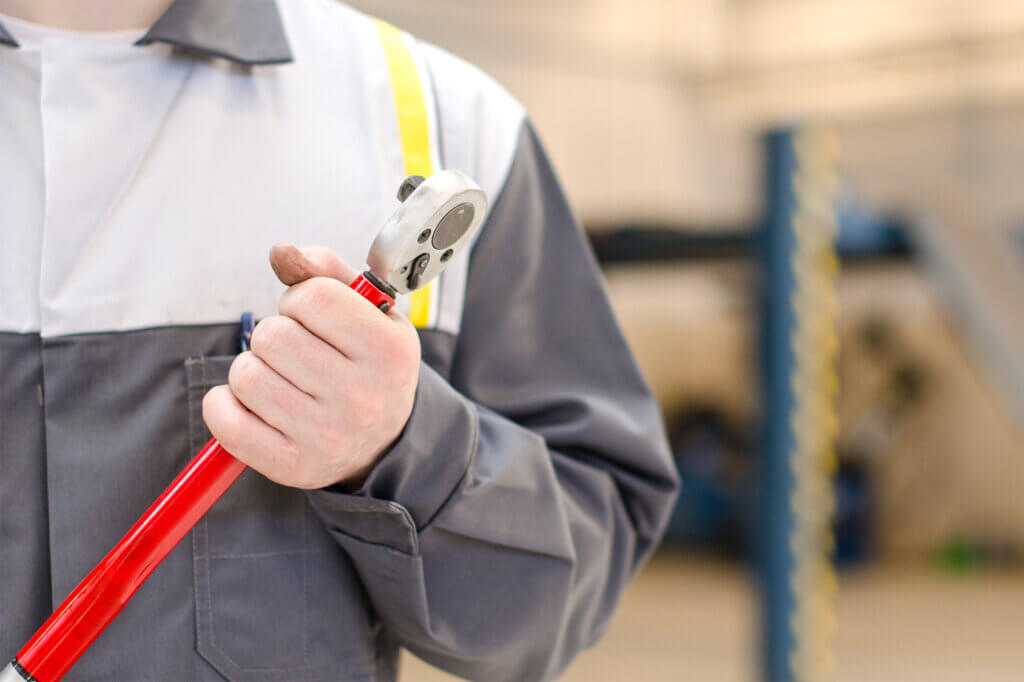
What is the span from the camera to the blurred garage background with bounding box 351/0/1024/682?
4883 millimetres

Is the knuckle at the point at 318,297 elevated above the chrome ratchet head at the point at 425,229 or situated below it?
below

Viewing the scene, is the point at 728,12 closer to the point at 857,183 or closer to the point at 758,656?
the point at 857,183

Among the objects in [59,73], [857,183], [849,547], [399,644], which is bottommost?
[849,547]

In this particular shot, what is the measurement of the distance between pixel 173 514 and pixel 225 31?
351 millimetres

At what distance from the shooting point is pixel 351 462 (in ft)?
2.22

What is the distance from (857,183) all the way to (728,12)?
16.7 ft

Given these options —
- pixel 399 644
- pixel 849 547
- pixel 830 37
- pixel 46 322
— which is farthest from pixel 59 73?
pixel 830 37

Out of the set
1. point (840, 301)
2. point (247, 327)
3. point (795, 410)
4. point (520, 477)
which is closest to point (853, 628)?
point (840, 301)

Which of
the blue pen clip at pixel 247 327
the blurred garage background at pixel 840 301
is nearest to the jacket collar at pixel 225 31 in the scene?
the blue pen clip at pixel 247 327

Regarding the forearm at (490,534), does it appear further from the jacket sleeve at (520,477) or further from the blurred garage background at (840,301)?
the blurred garage background at (840,301)

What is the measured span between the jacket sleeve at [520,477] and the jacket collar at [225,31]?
211 mm

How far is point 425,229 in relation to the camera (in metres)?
0.62

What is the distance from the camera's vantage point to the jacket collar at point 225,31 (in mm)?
751

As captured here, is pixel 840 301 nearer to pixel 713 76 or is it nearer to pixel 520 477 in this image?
pixel 713 76
